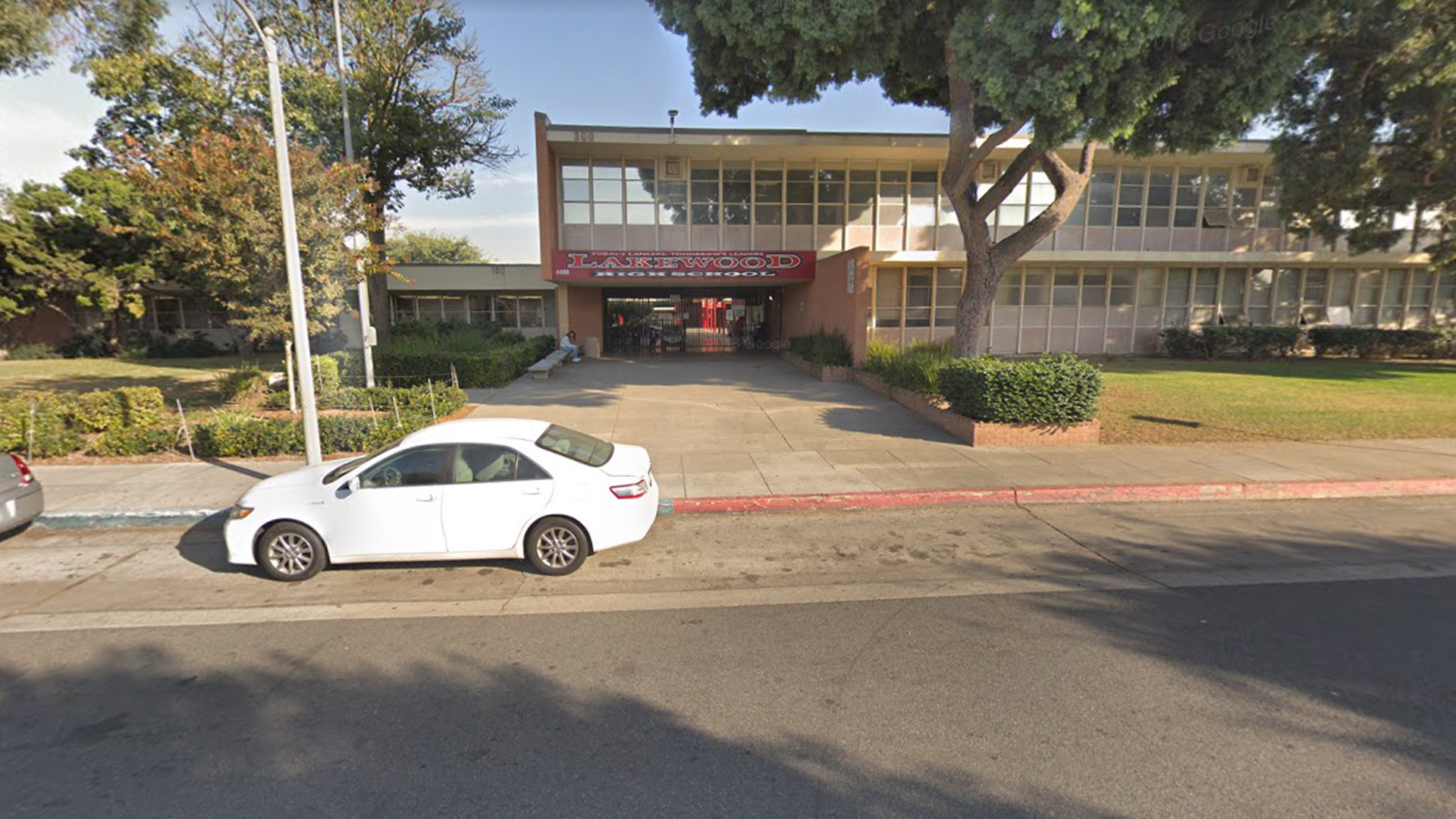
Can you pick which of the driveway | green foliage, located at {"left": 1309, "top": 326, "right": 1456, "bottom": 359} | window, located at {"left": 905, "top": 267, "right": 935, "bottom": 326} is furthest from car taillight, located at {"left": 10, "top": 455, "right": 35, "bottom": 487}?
green foliage, located at {"left": 1309, "top": 326, "right": 1456, "bottom": 359}

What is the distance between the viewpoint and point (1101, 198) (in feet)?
73.8

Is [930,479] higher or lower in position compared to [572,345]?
lower

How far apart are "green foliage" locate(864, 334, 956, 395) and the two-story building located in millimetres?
7028

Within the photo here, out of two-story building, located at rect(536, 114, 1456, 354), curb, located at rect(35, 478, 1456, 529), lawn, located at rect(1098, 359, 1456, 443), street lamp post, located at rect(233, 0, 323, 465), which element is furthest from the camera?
two-story building, located at rect(536, 114, 1456, 354)

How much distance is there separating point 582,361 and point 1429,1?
72.7 ft

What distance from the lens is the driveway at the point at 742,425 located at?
816 centimetres

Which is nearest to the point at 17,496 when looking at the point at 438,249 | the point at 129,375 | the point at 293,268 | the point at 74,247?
the point at 293,268

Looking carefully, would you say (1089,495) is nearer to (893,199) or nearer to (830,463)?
(830,463)

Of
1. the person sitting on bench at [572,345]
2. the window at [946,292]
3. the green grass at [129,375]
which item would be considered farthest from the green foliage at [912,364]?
the green grass at [129,375]

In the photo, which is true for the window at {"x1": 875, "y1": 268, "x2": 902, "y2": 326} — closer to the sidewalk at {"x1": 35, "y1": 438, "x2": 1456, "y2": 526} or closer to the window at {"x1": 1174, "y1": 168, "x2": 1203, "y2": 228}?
the window at {"x1": 1174, "y1": 168, "x2": 1203, "y2": 228}

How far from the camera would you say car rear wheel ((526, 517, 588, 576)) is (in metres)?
5.24

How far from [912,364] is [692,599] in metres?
9.46

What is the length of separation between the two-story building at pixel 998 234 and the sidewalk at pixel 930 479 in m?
13.4

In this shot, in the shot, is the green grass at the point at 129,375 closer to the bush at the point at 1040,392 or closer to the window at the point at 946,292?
the bush at the point at 1040,392
